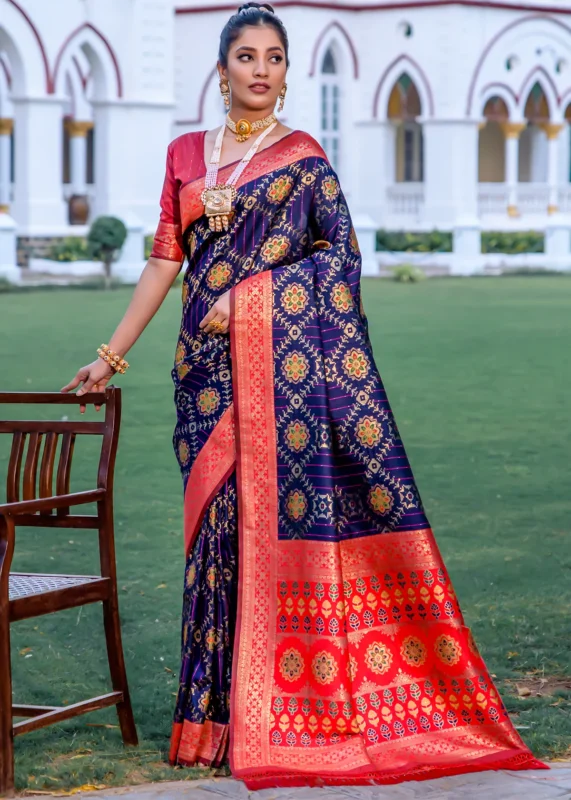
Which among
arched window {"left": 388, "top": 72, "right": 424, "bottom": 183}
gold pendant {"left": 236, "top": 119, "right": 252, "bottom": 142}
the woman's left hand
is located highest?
arched window {"left": 388, "top": 72, "right": 424, "bottom": 183}

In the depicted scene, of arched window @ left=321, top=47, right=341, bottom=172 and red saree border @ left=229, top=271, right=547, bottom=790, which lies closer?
red saree border @ left=229, top=271, right=547, bottom=790

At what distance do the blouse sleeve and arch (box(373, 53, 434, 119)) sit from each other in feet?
80.3

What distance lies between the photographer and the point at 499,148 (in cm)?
3123

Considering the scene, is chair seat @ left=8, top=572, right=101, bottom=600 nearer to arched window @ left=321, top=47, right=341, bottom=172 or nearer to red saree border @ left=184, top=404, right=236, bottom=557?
red saree border @ left=184, top=404, right=236, bottom=557

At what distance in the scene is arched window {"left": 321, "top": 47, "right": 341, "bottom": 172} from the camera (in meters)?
28.0

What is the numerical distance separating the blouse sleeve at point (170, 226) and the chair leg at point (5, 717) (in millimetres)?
911

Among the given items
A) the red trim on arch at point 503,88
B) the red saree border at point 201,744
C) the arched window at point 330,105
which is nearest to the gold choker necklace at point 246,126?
the red saree border at point 201,744

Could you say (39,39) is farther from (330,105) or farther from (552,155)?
(552,155)

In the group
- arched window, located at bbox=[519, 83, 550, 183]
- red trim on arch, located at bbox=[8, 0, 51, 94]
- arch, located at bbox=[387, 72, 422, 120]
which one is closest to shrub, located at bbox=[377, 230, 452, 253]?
arch, located at bbox=[387, 72, 422, 120]

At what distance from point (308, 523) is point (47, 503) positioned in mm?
556

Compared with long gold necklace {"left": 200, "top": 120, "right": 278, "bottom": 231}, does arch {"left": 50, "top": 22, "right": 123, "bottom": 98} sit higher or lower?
higher

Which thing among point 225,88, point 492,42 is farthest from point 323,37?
point 225,88

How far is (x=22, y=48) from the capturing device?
21.3 m

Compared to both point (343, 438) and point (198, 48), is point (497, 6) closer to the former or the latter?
point (198, 48)
